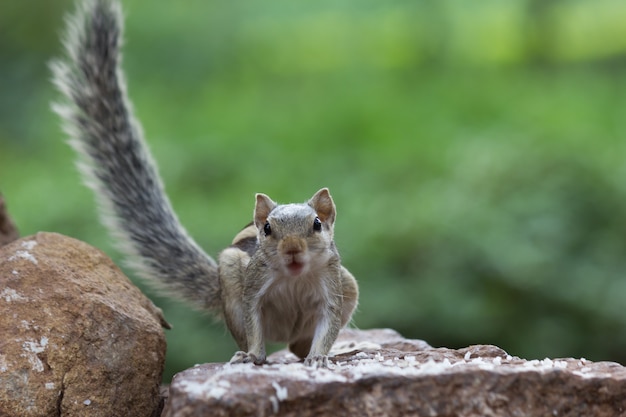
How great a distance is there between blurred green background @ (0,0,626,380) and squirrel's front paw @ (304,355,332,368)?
94 centimetres

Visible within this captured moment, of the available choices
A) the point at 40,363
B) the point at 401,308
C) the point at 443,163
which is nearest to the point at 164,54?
the point at 443,163

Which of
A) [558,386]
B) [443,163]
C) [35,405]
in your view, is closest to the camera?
[558,386]

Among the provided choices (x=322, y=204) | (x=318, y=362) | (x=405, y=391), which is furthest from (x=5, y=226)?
(x=405, y=391)

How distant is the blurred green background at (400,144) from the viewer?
4.64 m

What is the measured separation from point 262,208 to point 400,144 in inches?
159

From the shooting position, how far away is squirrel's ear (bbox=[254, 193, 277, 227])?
2.48 meters

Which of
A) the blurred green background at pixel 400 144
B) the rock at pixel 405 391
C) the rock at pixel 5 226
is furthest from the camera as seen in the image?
the blurred green background at pixel 400 144

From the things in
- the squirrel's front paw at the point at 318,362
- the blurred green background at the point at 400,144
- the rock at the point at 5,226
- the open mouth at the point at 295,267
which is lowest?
the squirrel's front paw at the point at 318,362

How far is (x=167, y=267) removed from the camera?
10.1 ft

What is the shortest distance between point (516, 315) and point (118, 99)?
2425 mm

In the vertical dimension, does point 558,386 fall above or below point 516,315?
below

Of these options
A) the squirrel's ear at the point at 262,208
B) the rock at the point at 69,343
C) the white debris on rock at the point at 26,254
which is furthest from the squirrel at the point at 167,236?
the white debris on rock at the point at 26,254

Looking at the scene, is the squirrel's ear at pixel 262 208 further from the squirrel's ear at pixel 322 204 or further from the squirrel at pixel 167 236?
the squirrel's ear at pixel 322 204

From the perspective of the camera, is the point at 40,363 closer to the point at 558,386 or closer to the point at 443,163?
the point at 558,386
